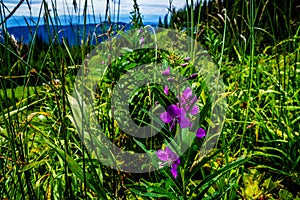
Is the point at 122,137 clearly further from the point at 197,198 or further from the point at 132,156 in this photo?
the point at 197,198

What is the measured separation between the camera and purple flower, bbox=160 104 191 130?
2.20 ft

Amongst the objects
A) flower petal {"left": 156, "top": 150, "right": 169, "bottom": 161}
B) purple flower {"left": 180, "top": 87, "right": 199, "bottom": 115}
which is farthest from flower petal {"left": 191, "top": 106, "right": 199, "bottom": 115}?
flower petal {"left": 156, "top": 150, "right": 169, "bottom": 161}

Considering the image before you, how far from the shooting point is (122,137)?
1.30 metres

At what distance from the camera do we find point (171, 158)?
0.70m

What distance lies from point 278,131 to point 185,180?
739 millimetres

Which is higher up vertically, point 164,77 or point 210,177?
point 164,77

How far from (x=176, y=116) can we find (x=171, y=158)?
87 millimetres

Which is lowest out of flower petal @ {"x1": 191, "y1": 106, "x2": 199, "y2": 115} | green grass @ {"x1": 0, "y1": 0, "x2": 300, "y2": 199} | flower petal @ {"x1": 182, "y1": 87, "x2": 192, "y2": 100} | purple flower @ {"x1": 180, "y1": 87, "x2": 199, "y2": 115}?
green grass @ {"x1": 0, "y1": 0, "x2": 300, "y2": 199}

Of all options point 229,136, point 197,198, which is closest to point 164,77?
point 197,198

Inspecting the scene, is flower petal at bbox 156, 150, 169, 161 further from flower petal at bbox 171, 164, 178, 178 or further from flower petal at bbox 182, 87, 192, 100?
flower petal at bbox 182, 87, 192, 100

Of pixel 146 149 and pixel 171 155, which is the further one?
pixel 146 149

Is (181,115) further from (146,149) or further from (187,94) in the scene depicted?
(146,149)

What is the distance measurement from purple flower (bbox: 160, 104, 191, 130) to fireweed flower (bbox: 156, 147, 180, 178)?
0.21 ft

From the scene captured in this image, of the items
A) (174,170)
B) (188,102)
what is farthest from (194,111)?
(174,170)
